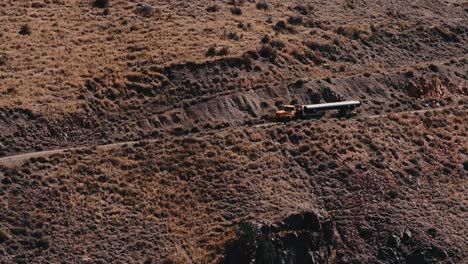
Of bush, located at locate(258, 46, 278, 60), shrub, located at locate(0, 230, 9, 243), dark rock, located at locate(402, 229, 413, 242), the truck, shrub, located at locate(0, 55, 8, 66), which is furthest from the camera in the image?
bush, located at locate(258, 46, 278, 60)

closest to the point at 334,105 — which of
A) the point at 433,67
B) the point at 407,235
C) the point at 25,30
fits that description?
the point at 407,235

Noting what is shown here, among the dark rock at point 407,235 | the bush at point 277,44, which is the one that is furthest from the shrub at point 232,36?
the dark rock at point 407,235

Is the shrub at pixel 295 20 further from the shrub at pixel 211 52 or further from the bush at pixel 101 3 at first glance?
the bush at pixel 101 3

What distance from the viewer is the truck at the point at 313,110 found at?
54125 mm

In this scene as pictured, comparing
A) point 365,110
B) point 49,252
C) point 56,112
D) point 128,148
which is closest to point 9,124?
point 56,112

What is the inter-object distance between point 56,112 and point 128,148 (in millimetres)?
4964

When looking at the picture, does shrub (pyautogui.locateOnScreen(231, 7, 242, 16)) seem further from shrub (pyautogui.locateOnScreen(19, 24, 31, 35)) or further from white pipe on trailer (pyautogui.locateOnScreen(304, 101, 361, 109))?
shrub (pyautogui.locateOnScreen(19, 24, 31, 35))

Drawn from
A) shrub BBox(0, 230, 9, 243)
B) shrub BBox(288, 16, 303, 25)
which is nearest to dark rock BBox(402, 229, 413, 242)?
shrub BBox(0, 230, 9, 243)

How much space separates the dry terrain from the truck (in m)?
0.61

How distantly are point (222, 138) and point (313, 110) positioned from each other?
21.0 ft

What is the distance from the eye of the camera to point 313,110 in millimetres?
54719

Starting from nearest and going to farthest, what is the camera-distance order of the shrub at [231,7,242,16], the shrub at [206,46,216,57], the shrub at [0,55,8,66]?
the shrub at [0,55,8,66] → the shrub at [206,46,216,57] → the shrub at [231,7,242,16]

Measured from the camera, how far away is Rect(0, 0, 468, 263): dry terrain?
1759 inches

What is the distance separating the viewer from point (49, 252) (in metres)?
42.6
